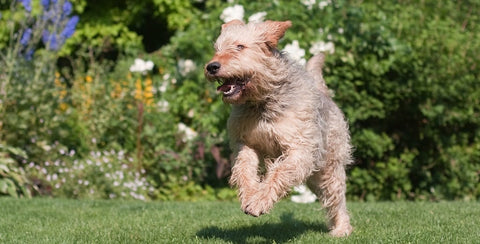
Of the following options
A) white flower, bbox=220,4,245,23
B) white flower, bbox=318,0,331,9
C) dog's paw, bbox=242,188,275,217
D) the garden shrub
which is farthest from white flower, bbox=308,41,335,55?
dog's paw, bbox=242,188,275,217

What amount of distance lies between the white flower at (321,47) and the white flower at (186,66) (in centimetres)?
165

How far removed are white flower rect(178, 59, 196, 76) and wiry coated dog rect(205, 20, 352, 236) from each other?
4099mm

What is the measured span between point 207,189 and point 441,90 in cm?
313

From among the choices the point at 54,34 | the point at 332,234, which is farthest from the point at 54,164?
the point at 332,234

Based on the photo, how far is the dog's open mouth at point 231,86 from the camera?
4004 millimetres

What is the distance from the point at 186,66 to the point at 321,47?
1.85 metres

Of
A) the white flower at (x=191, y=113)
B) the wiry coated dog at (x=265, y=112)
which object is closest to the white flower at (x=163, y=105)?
the white flower at (x=191, y=113)

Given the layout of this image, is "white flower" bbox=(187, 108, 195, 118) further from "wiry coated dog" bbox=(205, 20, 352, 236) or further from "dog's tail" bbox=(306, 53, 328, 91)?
"wiry coated dog" bbox=(205, 20, 352, 236)

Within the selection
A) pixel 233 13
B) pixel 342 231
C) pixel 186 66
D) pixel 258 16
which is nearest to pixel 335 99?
pixel 258 16

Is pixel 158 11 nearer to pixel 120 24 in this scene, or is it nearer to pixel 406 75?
pixel 120 24

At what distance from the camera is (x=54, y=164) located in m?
7.93

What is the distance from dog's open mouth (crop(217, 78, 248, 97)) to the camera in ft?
13.1

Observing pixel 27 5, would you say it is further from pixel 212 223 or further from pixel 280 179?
pixel 280 179

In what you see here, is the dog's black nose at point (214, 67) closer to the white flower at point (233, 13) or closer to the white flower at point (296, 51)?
the white flower at point (296, 51)
